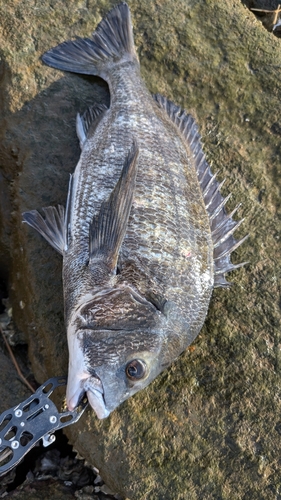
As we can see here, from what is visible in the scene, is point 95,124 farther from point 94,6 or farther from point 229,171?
point 94,6

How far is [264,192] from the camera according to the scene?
3.73 meters

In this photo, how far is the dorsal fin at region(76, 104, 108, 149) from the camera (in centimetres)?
364

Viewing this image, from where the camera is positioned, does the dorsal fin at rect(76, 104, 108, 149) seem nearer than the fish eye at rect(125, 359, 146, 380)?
No

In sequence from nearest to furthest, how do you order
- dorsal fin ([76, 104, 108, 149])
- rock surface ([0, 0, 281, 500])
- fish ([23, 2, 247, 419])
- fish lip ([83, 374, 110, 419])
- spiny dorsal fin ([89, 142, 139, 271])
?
fish lip ([83, 374, 110, 419]), fish ([23, 2, 247, 419]), spiny dorsal fin ([89, 142, 139, 271]), rock surface ([0, 0, 281, 500]), dorsal fin ([76, 104, 108, 149])

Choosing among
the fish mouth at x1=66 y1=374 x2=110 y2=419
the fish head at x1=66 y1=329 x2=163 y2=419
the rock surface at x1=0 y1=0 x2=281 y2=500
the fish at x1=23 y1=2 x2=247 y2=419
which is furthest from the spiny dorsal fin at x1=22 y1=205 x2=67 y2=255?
the fish mouth at x1=66 y1=374 x2=110 y2=419

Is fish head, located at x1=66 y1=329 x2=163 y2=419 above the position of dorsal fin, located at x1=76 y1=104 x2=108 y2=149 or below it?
below

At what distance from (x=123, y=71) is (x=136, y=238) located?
5.99ft

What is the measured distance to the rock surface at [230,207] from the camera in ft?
9.31

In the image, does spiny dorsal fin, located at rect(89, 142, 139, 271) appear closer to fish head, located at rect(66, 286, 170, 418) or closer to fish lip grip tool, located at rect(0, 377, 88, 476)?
fish head, located at rect(66, 286, 170, 418)

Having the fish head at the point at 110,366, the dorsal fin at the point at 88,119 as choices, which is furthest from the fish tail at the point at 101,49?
the fish head at the point at 110,366

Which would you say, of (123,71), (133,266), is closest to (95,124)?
(123,71)

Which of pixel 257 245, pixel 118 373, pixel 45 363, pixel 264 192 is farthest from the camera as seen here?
pixel 264 192

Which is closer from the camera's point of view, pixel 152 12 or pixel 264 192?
pixel 264 192

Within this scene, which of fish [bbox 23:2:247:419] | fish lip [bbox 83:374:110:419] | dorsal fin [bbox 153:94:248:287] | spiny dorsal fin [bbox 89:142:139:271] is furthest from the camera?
dorsal fin [bbox 153:94:248:287]
